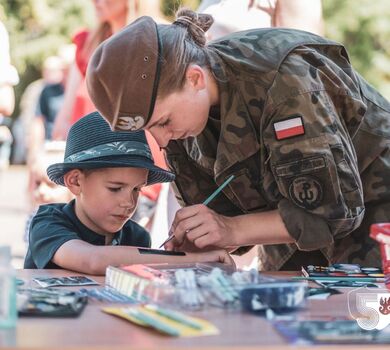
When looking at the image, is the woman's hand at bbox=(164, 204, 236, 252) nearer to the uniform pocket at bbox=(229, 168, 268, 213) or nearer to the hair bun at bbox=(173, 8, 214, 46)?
the uniform pocket at bbox=(229, 168, 268, 213)

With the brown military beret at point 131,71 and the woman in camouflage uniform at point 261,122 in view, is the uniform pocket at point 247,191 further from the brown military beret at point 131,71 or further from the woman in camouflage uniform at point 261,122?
the brown military beret at point 131,71

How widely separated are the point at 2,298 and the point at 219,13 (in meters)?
1.86

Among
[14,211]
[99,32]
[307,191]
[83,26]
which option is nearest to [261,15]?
[99,32]

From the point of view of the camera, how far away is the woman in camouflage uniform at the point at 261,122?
180cm

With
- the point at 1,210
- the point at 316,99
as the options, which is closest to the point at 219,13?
the point at 316,99

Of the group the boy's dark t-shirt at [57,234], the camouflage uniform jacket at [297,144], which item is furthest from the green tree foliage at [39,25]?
the camouflage uniform jacket at [297,144]

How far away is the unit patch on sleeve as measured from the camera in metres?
1.83

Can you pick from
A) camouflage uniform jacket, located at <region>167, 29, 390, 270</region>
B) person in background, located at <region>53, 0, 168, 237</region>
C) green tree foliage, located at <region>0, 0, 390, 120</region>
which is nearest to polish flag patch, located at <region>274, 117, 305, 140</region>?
camouflage uniform jacket, located at <region>167, 29, 390, 270</region>

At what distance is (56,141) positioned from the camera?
411 centimetres

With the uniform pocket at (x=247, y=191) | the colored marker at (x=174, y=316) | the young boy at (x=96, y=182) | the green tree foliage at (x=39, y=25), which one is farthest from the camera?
the green tree foliage at (x=39, y=25)

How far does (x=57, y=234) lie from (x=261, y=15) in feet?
4.08

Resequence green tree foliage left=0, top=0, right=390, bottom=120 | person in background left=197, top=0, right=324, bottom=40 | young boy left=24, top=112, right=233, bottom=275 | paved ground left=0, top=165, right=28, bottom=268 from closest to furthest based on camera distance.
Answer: young boy left=24, top=112, right=233, bottom=275 → person in background left=197, top=0, right=324, bottom=40 → paved ground left=0, top=165, right=28, bottom=268 → green tree foliage left=0, top=0, right=390, bottom=120

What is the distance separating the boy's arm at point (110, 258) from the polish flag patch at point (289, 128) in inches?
11.3

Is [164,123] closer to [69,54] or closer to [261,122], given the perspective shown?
[261,122]
